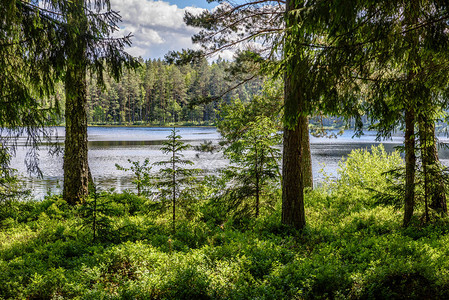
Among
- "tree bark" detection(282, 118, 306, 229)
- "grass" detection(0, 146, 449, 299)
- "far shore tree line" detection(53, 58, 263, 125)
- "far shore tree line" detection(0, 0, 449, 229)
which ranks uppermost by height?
"far shore tree line" detection(53, 58, 263, 125)

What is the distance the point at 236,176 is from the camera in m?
6.93

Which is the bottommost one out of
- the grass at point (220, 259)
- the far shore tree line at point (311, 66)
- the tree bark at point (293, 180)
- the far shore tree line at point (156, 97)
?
the grass at point (220, 259)

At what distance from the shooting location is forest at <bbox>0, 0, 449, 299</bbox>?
11.4 feet

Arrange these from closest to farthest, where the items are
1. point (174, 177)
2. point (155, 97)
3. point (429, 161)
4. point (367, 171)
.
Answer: point (429, 161), point (174, 177), point (367, 171), point (155, 97)

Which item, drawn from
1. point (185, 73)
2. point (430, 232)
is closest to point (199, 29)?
point (430, 232)

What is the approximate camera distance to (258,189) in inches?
265

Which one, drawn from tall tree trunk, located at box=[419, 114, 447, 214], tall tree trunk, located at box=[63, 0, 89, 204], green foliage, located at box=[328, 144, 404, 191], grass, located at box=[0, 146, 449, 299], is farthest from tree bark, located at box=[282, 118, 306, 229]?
tall tree trunk, located at box=[63, 0, 89, 204]

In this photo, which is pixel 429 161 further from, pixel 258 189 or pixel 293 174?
pixel 258 189

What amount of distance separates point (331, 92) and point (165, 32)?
34.1 feet

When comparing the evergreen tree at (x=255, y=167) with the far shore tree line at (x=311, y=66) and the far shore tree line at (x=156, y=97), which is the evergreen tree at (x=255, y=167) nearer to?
the far shore tree line at (x=311, y=66)

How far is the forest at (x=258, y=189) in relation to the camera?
3471mm

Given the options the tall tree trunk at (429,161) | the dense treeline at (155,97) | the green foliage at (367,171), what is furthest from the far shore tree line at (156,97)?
the tall tree trunk at (429,161)

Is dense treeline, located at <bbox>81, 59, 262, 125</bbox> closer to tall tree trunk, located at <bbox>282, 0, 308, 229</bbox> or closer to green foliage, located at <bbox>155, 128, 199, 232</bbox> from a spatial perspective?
green foliage, located at <bbox>155, 128, 199, 232</bbox>

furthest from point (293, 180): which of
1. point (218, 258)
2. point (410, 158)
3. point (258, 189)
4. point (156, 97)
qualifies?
point (156, 97)
